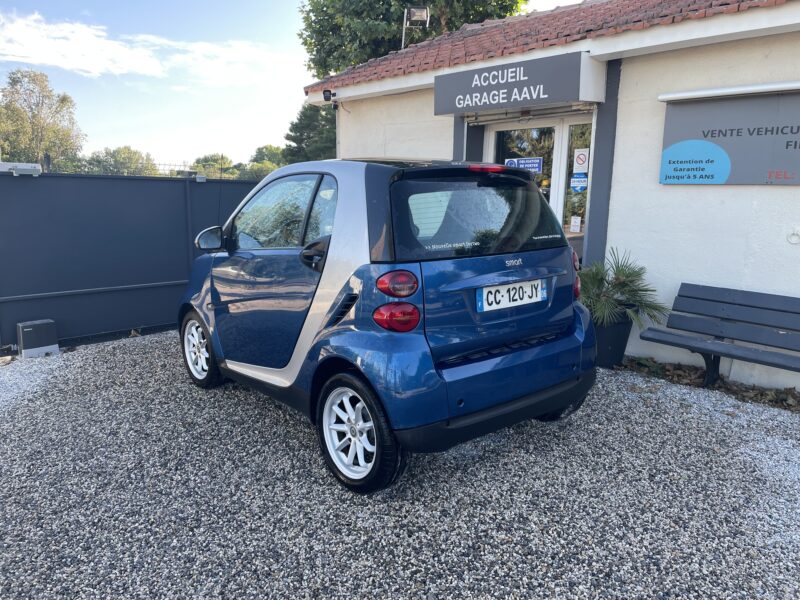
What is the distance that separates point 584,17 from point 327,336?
550 centimetres

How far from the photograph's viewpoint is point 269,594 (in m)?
2.37

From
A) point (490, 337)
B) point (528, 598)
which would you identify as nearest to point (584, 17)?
point (490, 337)

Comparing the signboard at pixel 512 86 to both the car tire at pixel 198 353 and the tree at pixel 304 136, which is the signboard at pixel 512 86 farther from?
the tree at pixel 304 136

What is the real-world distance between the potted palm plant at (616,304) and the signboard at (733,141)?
3.24 ft

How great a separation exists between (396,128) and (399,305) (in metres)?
5.91

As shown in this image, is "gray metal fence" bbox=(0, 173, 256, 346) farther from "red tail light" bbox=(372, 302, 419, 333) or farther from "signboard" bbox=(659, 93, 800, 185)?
"signboard" bbox=(659, 93, 800, 185)

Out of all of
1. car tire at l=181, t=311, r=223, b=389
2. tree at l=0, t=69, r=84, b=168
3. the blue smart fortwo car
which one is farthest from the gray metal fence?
tree at l=0, t=69, r=84, b=168

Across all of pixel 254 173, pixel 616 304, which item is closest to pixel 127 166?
pixel 254 173

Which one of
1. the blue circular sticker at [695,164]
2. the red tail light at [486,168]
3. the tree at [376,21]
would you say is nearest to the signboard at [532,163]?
the blue circular sticker at [695,164]

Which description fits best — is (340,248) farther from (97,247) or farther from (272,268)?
(97,247)

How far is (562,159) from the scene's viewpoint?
662cm

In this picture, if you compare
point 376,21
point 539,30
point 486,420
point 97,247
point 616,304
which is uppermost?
point 376,21

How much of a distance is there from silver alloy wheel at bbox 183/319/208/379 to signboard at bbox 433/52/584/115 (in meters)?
3.82

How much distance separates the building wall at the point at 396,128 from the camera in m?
7.61
